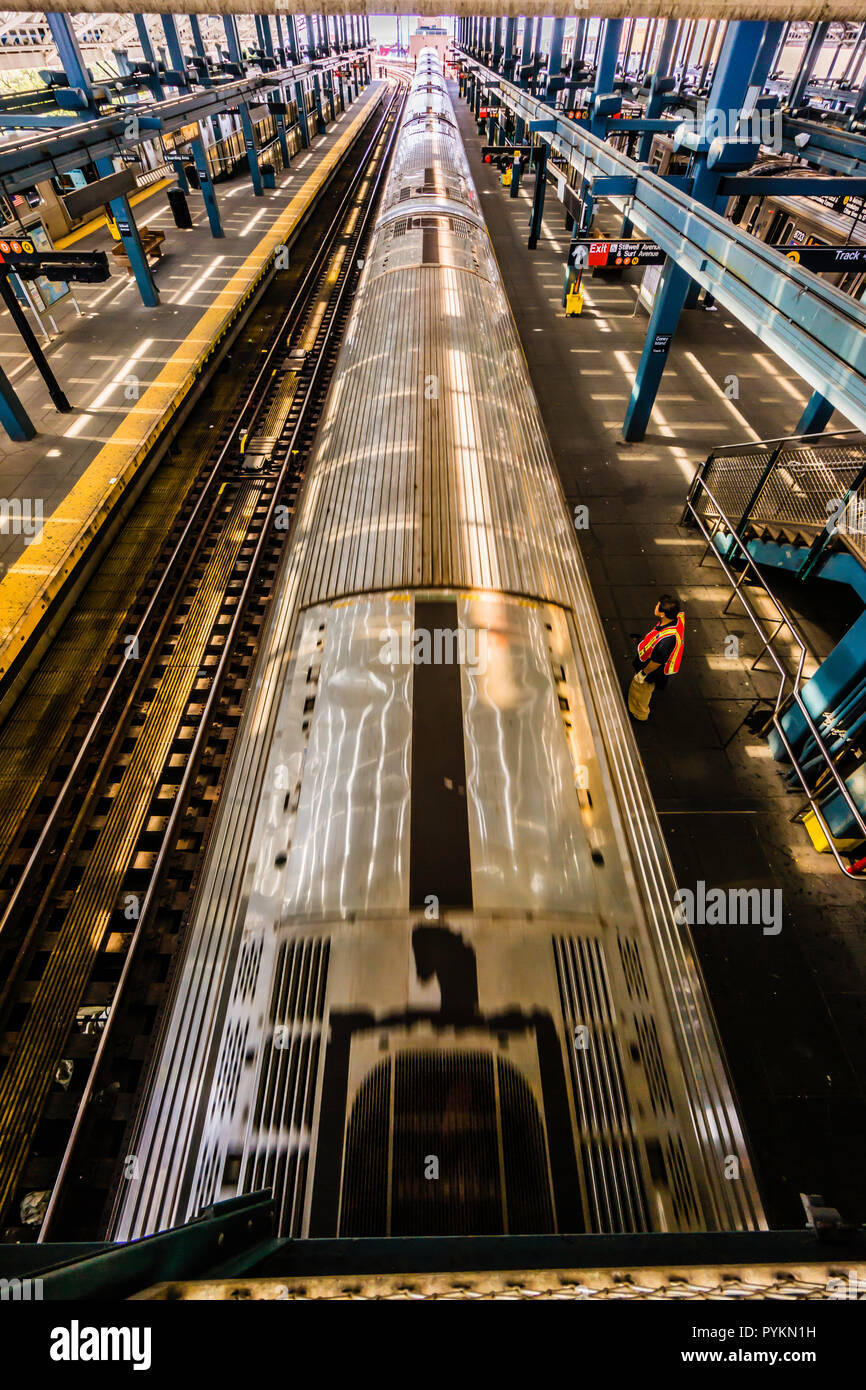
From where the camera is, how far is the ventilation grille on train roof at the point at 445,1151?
2.41 m

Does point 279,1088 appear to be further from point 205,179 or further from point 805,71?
point 805,71

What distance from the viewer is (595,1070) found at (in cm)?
275

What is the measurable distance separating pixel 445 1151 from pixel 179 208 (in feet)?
77.9

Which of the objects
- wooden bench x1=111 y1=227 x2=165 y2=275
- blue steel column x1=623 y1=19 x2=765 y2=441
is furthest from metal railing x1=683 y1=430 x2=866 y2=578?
wooden bench x1=111 y1=227 x2=165 y2=275

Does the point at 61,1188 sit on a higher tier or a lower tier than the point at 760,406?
lower

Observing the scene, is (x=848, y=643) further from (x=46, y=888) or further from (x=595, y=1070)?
(x=46, y=888)

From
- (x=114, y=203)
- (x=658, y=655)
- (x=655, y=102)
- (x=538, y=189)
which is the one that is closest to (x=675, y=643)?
(x=658, y=655)

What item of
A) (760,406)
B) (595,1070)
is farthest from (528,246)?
(595,1070)

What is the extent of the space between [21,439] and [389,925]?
10.7m

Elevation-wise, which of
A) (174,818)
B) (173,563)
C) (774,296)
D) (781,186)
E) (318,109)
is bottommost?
(174,818)

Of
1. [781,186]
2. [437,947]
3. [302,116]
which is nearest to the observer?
[437,947]

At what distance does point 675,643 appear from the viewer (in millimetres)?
5684

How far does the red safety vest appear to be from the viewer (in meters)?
5.59

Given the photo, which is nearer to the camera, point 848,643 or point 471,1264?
point 471,1264
